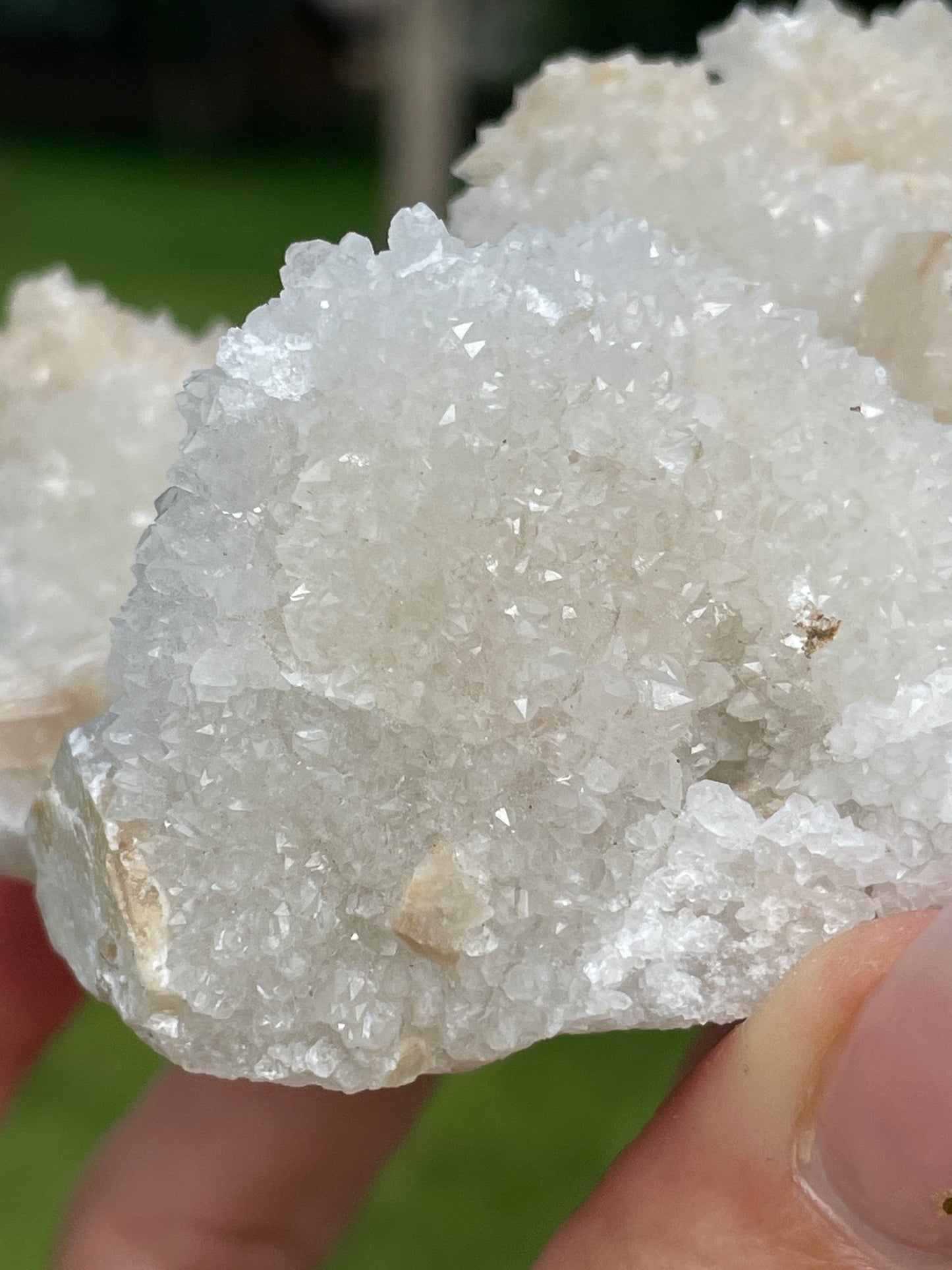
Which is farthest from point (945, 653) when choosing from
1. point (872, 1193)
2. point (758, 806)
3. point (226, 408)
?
point (226, 408)

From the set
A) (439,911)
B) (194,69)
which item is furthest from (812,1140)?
(194,69)

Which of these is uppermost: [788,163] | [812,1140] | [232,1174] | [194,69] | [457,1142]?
[788,163]

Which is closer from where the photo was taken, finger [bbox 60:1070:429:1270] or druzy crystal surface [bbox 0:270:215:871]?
druzy crystal surface [bbox 0:270:215:871]

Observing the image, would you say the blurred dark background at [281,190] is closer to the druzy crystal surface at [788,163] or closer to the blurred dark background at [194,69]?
the blurred dark background at [194,69]

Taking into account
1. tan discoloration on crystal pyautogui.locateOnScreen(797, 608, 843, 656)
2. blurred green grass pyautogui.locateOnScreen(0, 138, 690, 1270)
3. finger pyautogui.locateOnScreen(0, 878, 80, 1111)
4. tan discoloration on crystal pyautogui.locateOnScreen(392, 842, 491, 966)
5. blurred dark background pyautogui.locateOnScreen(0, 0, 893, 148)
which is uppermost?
tan discoloration on crystal pyautogui.locateOnScreen(797, 608, 843, 656)

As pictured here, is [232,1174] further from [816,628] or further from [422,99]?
[422,99]

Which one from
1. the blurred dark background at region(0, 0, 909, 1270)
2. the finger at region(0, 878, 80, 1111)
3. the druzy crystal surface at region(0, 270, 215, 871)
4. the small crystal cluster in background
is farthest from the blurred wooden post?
the small crystal cluster in background

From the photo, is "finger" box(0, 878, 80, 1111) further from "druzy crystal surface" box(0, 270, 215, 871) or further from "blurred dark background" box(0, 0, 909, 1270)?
"blurred dark background" box(0, 0, 909, 1270)
